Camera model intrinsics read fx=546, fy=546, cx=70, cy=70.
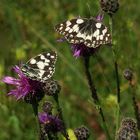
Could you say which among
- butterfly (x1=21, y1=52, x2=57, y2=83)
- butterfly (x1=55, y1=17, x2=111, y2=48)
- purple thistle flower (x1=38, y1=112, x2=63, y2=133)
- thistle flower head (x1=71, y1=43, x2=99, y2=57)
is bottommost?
purple thistle flower (x1=38, y1=112, x2=63, y2=133)

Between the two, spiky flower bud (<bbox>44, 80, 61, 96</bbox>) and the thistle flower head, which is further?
the thistle flower head

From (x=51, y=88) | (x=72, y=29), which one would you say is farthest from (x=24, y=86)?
(x=72, y=29)

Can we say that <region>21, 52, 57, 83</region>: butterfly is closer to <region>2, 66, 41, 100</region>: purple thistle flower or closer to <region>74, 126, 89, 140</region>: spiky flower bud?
<region>2, 66, 41, 100</region>: purple thistle flower

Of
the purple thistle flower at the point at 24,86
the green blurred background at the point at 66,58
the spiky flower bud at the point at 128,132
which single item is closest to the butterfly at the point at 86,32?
the purple thistle flower at the point at 24,86

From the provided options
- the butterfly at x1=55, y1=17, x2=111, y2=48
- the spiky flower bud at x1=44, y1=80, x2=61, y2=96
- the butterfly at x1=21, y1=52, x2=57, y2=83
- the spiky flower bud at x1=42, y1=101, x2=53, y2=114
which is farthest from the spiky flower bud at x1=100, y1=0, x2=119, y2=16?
the spiky flower bud at x1=42, y1=101, x2=53, y2=114

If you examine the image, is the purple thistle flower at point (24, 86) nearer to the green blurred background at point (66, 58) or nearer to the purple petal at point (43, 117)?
the purple petal at point (43, 117)

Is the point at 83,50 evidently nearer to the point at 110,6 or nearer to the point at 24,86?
the point at 110,6


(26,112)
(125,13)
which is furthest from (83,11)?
(26,112)
